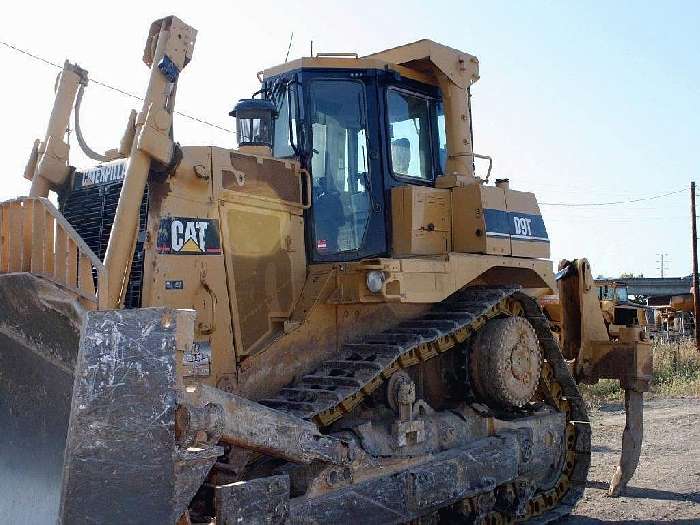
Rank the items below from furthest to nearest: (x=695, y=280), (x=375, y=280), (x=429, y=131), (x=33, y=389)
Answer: (x=695, y=280), (x=429, y=131), (x=375, y=280), (x=33, y=389)

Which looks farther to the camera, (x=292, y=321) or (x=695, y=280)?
(x=695, y=280)

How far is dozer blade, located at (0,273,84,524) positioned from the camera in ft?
14.7

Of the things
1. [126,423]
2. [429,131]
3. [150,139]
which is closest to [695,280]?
[429,131]

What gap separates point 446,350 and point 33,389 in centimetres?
351

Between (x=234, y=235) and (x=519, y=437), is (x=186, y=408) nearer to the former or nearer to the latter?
(x=234, y=235)

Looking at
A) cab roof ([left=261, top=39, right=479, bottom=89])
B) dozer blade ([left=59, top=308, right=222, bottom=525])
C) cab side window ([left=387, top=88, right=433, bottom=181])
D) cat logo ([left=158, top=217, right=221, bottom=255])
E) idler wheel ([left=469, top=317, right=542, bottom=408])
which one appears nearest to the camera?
dozer blade ([left=59, top=308, right=222, bottom=525])

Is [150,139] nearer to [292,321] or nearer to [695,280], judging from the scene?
[292,321]

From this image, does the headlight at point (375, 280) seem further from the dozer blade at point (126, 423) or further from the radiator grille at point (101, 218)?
the dozer blade at point (126, 423)

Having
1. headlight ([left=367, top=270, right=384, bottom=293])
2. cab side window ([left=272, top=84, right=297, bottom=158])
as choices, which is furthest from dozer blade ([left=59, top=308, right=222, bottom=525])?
cab side window ([left=272, top=84, right=297, bottom=158])

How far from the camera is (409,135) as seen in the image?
23.8 ft

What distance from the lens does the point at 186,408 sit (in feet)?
12.8

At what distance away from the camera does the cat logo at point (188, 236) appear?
5574mm

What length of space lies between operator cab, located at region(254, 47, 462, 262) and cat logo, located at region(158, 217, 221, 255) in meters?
0.95

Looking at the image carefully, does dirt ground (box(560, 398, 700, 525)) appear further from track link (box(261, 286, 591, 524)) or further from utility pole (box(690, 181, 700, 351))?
utility pole (box(690, 181, 700, 351))
